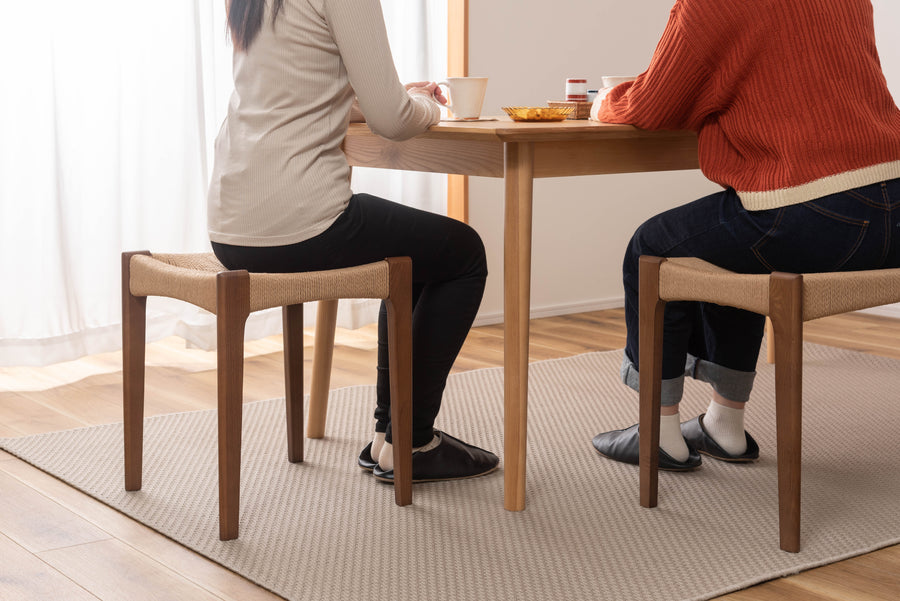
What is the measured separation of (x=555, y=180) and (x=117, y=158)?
5.39 ft

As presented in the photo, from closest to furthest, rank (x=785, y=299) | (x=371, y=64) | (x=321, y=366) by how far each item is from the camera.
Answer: (x=785, y=299) < (x=371, y=64) < (x=321, y=366)

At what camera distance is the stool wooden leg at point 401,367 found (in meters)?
1.77

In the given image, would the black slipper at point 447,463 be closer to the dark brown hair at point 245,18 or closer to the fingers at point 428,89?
the fingers at point 428,89

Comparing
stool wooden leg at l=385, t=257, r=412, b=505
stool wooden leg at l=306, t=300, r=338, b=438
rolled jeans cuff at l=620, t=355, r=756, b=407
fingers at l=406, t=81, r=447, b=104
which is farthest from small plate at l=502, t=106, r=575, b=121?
stool wooden leg at l=306, t=300, r=338, b=438

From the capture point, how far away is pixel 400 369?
180 cm

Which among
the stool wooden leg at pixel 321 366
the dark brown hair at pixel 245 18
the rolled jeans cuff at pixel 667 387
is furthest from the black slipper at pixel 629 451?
the dark brown hair at pixel 245 18

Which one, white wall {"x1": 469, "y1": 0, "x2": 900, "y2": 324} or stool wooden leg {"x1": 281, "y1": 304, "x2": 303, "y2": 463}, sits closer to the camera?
stool wooden leg {"x1": 281, "y1": 304, "x2": 303, "y2": 463}

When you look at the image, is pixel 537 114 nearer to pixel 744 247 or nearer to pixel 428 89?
pixel 428 89

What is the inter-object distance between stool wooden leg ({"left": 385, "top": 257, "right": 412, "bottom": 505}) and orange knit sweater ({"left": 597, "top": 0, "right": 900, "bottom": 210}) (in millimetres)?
539

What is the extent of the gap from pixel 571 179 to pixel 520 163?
2.29 meters

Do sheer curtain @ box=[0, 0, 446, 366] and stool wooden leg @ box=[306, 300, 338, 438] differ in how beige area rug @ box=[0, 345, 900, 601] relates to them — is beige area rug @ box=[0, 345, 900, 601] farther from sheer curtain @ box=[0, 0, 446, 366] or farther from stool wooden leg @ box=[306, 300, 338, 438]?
sheer curtain @ box=[0, 0, 446, 366]

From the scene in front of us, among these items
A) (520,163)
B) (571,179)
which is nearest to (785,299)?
(520,163)

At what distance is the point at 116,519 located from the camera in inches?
69.9

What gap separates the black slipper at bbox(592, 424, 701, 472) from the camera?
6.64 feet
